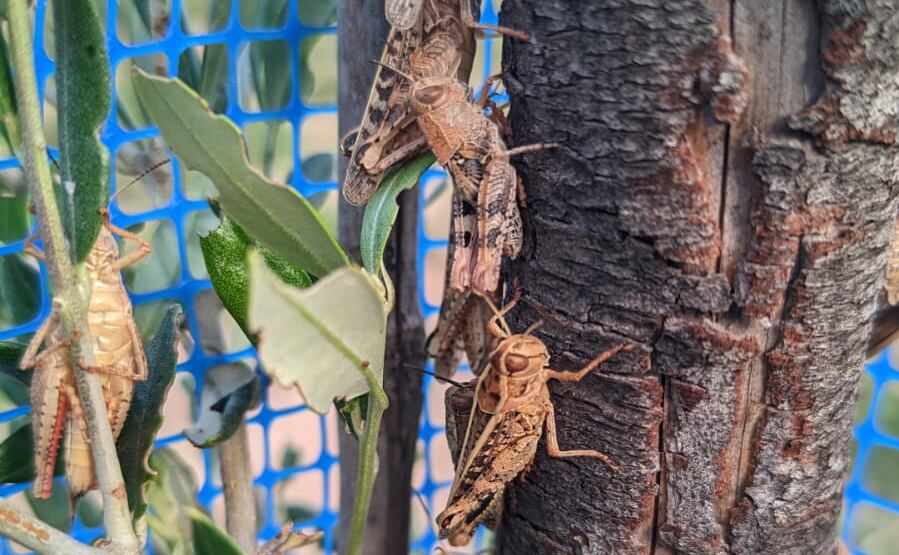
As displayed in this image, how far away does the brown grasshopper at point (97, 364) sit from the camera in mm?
1048

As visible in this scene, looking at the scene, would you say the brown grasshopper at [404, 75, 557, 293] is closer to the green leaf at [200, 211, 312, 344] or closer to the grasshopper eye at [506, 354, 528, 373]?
the grasshopper eye at [506, 354, 528, 373]

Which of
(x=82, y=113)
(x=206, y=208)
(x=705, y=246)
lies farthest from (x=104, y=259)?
(x=705, y=246)

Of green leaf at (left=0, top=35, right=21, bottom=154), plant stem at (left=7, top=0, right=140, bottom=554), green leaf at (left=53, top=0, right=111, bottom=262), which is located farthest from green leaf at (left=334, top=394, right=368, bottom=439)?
green leaf at (left=0, top=35, right=21, bottom=154)

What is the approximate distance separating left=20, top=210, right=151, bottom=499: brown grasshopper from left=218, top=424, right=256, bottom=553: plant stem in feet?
0.88

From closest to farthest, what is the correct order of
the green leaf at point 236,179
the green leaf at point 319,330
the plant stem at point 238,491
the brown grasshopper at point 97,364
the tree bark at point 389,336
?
the green leaf at point 319,330, the green leaf at point 236,179, the brown grasshopper at point 97,364, the tree bark at point 389,336, the plant stem at point 238,491

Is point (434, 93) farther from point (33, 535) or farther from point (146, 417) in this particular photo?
point (33, 535)

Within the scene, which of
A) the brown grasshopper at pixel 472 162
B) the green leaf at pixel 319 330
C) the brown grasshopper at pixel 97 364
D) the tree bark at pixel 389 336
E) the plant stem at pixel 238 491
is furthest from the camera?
the plant stem at pixel 238 491

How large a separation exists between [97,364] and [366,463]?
408 millimetres

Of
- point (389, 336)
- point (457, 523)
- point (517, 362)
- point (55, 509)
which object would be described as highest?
point (517, 362)

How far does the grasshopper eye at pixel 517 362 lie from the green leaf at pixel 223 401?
52cm

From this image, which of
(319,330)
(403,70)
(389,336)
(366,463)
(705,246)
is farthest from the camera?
(389,336)

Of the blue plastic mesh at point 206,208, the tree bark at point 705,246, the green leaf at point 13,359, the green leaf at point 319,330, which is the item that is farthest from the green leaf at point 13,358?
the tree bark at point 705,246

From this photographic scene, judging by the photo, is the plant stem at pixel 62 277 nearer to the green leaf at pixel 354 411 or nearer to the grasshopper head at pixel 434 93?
the green leaf at pixel 354 411

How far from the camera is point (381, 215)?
92 cm
